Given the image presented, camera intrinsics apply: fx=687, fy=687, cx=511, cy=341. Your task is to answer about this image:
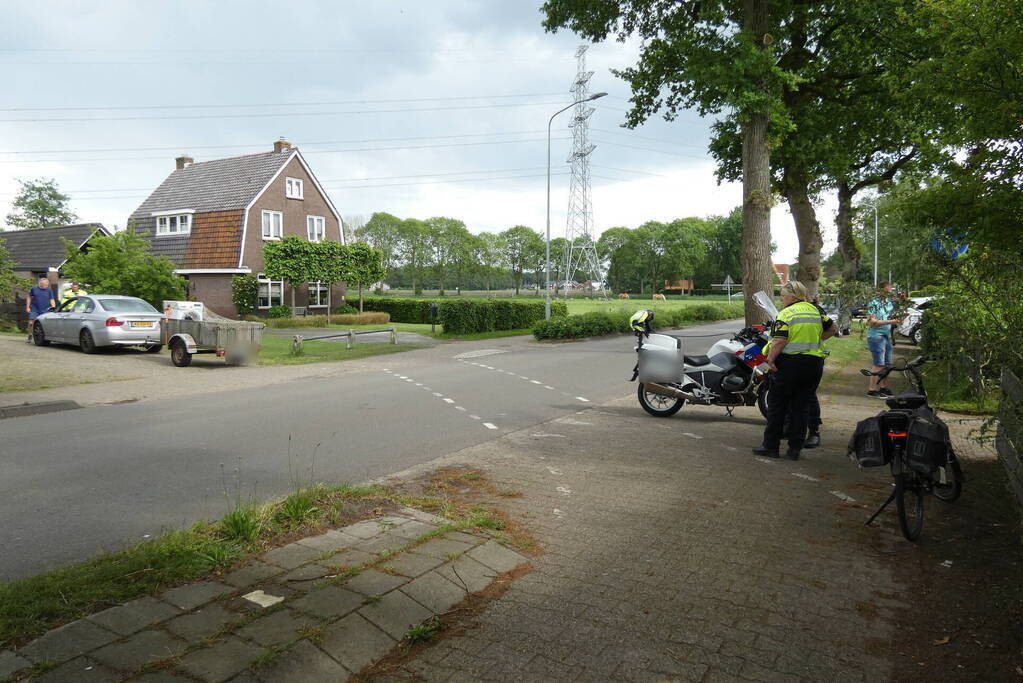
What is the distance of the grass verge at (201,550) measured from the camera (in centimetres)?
332

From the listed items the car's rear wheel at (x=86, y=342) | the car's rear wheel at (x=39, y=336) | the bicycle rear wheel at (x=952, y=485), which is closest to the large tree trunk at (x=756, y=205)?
the bicycle rear wheel at (x=952, y=485)

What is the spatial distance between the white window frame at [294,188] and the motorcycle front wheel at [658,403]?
3283cm

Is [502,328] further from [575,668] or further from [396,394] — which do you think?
[575,668]

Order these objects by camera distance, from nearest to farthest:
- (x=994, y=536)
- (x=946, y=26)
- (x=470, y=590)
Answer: (x=470, y=590) → (x=994, y=536) → (x=946, y=26)

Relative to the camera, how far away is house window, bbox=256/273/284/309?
35.9m

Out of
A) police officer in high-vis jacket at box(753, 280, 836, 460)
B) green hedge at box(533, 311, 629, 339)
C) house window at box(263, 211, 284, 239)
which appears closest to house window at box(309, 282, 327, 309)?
house window at box(263, 211, 284, 239)

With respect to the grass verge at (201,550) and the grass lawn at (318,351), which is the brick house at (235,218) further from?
the grass verge at (201,550)

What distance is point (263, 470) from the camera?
6.43 m

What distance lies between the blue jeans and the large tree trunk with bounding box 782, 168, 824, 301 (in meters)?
6.69

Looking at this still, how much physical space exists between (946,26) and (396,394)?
8.96m

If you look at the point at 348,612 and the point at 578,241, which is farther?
the point at 578,241

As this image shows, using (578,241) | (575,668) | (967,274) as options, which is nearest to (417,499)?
(575,668)

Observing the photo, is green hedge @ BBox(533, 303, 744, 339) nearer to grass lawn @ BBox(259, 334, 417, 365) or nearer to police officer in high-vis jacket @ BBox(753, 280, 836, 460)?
grass lawn @ BBox(259, 334, 417, 365)

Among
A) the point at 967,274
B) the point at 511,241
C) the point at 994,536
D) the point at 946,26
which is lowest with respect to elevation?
the point at 994,536
